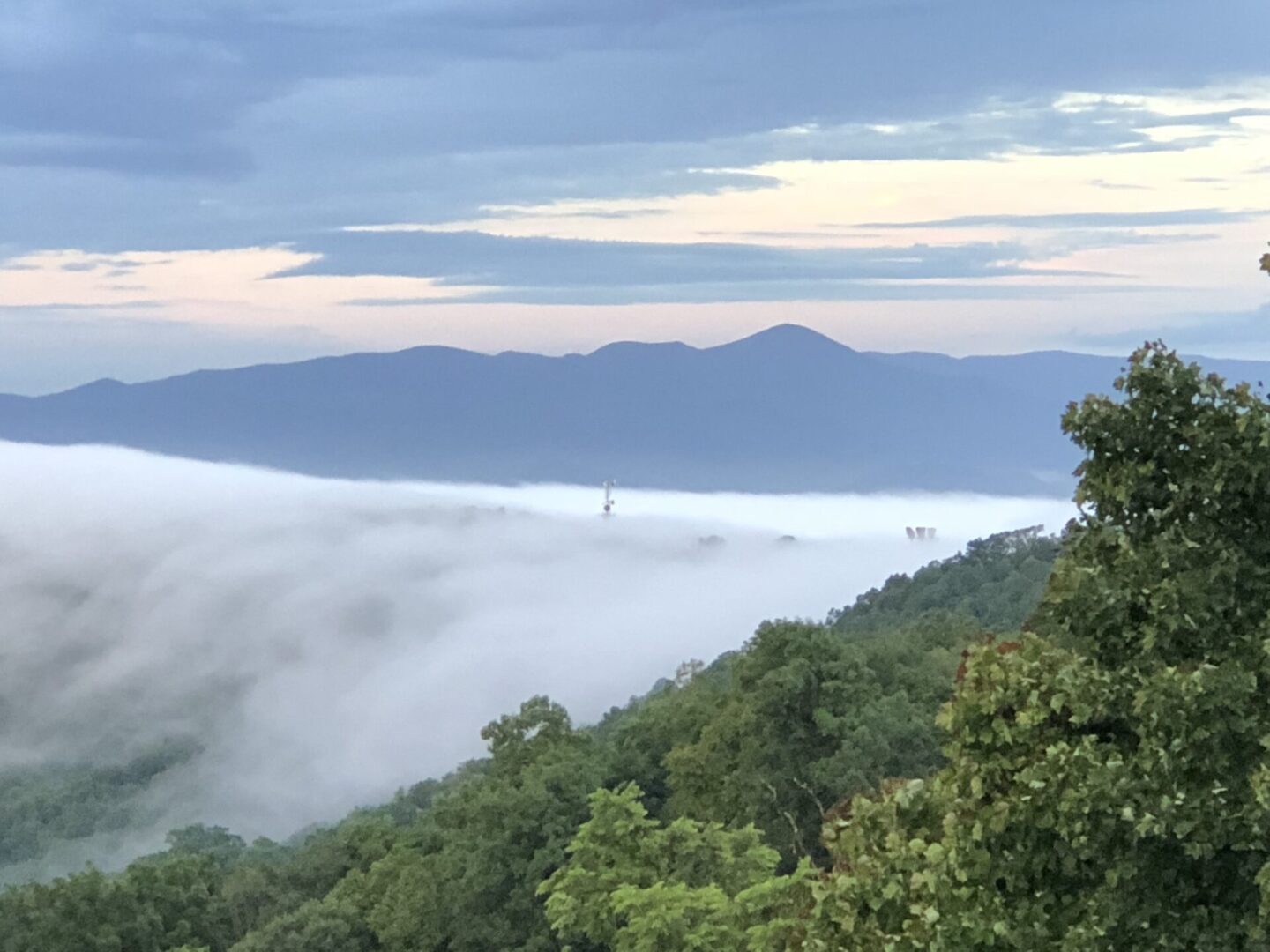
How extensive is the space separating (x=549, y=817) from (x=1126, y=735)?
87.8 ft

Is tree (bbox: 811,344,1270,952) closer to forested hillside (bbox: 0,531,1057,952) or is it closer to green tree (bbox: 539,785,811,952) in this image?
green tree (bbox: 539,785,811,952)

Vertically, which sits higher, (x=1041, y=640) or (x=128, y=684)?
(x=1041, y=640)

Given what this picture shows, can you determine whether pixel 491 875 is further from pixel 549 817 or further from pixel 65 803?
pixel 65 803

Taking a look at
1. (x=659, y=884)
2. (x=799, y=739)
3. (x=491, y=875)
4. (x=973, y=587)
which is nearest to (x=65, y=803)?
(x=973, y=587)

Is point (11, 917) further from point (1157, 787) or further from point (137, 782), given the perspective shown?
point (137, 782)

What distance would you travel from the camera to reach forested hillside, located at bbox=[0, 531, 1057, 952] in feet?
102

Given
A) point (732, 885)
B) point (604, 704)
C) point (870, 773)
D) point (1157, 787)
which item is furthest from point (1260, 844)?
point (604, 704)

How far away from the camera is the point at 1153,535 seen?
7.95 meters

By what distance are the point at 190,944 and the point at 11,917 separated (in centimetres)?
449

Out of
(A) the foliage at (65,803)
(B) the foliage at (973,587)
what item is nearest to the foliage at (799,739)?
(B) the foliage at (973,587)

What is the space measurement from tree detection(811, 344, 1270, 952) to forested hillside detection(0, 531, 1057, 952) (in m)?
13.9

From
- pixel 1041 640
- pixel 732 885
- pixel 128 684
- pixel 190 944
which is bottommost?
pixel 128 684

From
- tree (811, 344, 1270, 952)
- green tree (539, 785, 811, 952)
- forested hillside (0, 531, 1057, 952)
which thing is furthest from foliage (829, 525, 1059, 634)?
tree (811, 344, 1270, 952)

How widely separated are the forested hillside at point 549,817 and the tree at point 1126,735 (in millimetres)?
13901
